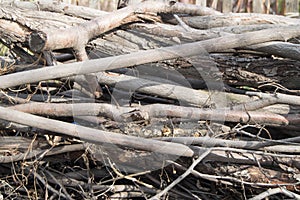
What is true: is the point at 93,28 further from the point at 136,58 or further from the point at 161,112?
the point at 161,112

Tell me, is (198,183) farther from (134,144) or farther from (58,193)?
(58,193)

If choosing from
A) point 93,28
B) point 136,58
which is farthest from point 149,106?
point 93,28

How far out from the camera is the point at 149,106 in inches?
76.2

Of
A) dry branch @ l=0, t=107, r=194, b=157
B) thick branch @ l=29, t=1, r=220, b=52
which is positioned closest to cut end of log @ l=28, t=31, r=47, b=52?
thick branch @ l=29, t=1, r=220, b=52

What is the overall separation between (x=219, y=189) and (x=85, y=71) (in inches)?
28.6

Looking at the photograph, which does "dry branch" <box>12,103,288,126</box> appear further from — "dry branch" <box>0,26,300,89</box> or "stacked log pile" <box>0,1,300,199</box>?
"dry branch" <box>0,26,300,89</box>

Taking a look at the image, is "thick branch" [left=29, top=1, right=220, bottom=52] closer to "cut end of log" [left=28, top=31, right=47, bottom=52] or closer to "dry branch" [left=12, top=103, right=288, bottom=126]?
"cut end of log" [left=28, top=31, right=47, bottom=52]

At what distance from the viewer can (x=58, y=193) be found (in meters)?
2.11

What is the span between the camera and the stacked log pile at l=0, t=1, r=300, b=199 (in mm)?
1872

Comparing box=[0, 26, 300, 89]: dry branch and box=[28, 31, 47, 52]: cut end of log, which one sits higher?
box=[28, 31, 47, 52]: cut end of log

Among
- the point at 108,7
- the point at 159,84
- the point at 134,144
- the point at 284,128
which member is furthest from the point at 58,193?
the point at 108,7

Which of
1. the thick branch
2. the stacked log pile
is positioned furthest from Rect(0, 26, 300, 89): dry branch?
the thick branch

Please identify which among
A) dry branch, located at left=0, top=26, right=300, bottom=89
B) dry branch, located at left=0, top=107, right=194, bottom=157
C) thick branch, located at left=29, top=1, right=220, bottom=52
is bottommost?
dry branch, located at left=0, top=107, right=194, bottom=157

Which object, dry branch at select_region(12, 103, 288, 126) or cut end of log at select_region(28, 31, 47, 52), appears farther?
dry branch at select_region(12, 103, 288, 126)
